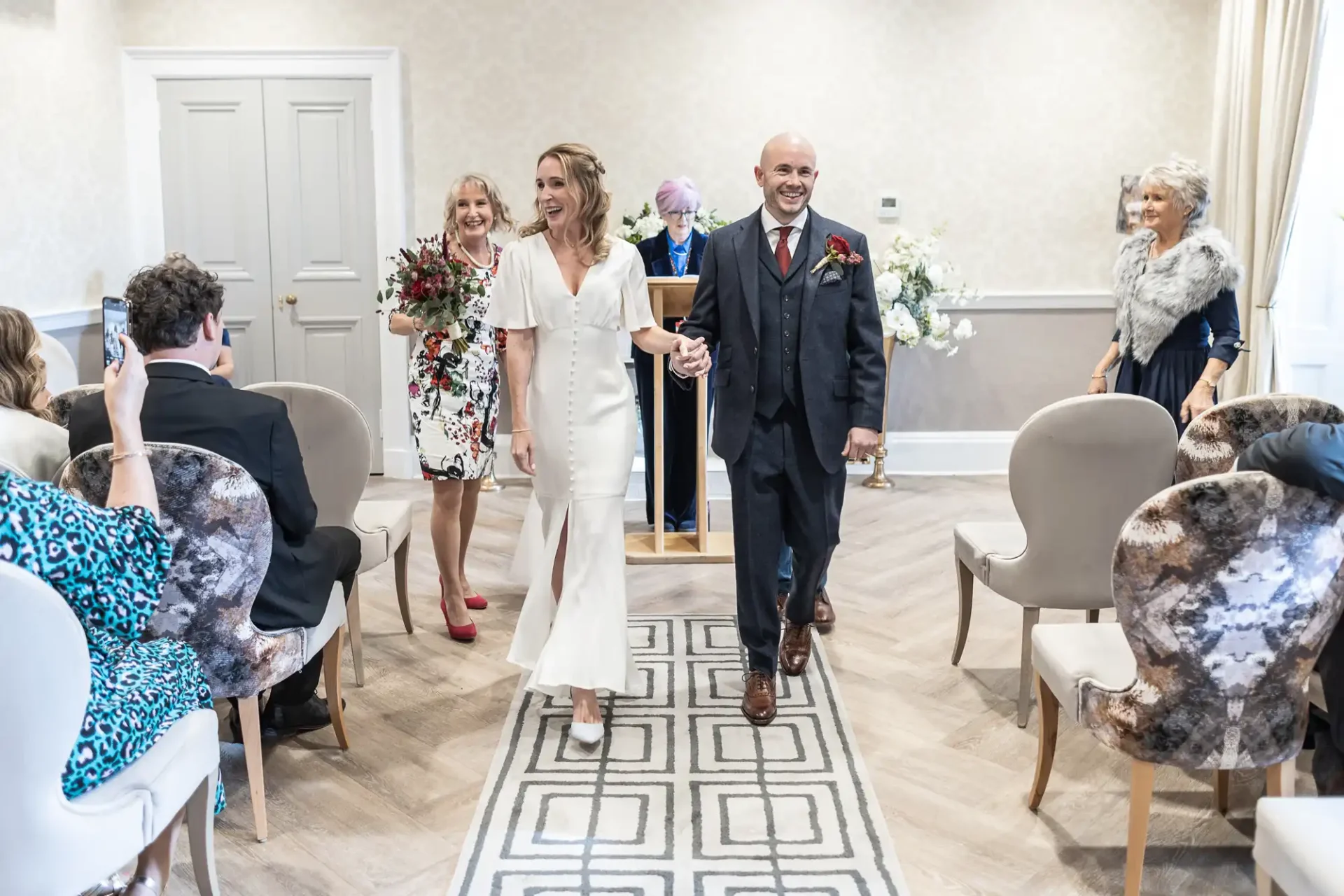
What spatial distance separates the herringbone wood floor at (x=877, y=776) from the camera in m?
2.57

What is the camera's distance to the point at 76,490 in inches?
91.0

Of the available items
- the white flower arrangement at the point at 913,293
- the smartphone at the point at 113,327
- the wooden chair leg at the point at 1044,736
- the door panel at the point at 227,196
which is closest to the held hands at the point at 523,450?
the smartphone at the point at 113,327

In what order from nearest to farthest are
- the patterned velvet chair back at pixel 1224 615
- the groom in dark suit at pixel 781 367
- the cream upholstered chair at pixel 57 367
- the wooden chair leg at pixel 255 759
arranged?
the patterned velvet chair back at pixel 1224 615, the wooden chair leg at pixel 255 759, the groom in dark suit at pixel 781 367, the cream upholstered chair at pixel 57 367

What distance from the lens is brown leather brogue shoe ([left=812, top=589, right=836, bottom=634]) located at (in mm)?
4164

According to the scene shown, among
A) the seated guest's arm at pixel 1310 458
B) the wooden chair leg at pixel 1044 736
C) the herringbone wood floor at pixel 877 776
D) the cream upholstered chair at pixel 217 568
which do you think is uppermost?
the seated guest's arm at pixel 1310 458

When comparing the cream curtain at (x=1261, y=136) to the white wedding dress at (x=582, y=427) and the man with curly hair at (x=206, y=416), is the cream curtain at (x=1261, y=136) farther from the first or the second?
the man with curly hair at (x=206, y=416)

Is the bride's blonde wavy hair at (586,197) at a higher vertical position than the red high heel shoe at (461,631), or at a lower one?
higher

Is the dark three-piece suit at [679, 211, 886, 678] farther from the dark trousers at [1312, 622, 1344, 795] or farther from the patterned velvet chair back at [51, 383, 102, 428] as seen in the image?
the patterned velvet chair back at [51, 383, 102, 428]

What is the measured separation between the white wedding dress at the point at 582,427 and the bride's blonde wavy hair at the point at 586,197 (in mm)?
41

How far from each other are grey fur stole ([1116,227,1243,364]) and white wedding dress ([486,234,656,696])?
1.84 meters

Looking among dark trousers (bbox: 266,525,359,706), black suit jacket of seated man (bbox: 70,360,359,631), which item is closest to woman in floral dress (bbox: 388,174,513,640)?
dark trousers (bbox: 266,525,359,706)

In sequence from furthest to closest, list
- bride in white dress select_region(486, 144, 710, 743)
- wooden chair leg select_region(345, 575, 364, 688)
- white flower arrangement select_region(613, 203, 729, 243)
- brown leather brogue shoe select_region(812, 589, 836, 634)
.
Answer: white flower arrangement select_region(613, 203, 729, 243) < brown leather brogue shoe select_region(812, 589, 836, 634) < wooden chair leg select_region(345, 575, 364, 688) < bride in white dress select_region(486, 144, 710, 743)

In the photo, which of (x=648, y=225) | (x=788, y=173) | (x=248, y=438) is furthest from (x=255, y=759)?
(x=648, y=225)

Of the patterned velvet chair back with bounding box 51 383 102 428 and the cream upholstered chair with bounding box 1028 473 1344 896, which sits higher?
the patterned velvet chair back with bounding box 51 383 102 428
